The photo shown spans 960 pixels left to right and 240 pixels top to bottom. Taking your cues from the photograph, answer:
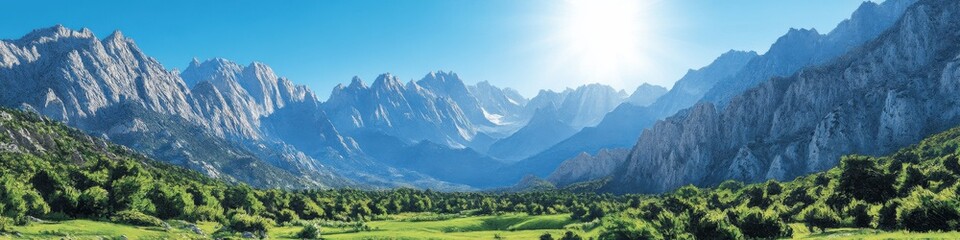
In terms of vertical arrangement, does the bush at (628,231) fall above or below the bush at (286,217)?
below

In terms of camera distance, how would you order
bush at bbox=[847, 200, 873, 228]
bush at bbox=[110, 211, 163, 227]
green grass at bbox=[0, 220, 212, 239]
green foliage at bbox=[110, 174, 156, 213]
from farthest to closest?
1. green foliage at bbox=[110, 174, 156, 213]
2. bush at bbox=[110, 211, 163, 227]
3. bush at bbox=[847, 200, 873, 228]
4. green grass at bbox=[0, 220, 212, 239]

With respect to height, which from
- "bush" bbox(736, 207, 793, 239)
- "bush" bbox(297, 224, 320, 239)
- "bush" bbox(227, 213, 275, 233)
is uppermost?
"bush" bbox(227, 213, 275, 233)

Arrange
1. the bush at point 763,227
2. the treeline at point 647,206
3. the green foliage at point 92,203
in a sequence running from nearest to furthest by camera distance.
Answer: the treeline at point 647,206 < the bush at point 763,227 < the green foliage at point 92,203

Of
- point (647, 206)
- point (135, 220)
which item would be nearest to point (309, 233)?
point (135, 220)

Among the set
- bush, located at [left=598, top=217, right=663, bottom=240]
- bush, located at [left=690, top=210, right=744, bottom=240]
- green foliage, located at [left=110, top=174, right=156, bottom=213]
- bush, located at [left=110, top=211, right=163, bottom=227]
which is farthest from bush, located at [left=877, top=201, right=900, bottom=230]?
green foliage, located at [left=110, top=174, right=156, bottom=213]

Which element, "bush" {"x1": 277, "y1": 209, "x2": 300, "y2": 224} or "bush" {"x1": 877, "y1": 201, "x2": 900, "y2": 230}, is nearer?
"bush" {"x1": 877, "y1": 201, "x2": 900, "y2": 230}

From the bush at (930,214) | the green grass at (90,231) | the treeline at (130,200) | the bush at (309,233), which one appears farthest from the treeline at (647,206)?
the green grass at (90,231)

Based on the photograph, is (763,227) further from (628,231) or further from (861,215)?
(628,231)

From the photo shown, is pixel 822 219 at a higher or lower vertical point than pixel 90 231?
lower

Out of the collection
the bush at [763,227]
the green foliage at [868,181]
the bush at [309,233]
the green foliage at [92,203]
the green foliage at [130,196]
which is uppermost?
the green foliage at [130,196]

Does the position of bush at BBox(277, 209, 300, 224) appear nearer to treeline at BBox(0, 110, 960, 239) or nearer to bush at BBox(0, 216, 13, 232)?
treeline at BBox(0, 110, 960, 239)

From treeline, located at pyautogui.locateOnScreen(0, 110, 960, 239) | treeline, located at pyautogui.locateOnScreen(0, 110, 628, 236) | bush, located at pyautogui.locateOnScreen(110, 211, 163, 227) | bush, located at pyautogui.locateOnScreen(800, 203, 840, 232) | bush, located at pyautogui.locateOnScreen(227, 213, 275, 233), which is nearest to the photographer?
treeline, located at pyautogui.locateOnScreen(0, 110, 960, 239)

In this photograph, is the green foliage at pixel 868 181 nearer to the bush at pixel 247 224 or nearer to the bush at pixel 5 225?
the bush at pixel 247 224

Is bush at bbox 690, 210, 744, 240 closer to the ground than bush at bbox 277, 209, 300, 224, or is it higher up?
closer to the ground
